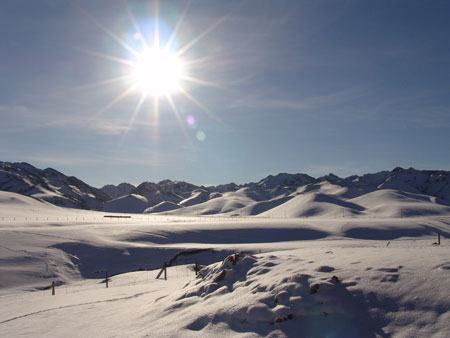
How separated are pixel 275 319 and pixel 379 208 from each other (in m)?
164

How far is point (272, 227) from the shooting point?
2894 inches

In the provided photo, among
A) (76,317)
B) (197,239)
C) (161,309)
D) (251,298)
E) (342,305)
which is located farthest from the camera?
(197,239)

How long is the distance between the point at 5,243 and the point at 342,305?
44.3 m

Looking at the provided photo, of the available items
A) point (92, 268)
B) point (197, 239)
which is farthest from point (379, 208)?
point (92, 268)

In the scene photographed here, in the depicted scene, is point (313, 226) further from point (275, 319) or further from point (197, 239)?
point (275, 319)

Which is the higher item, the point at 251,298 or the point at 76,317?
the point at 251,298

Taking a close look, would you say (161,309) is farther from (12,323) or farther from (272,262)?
(12,323)

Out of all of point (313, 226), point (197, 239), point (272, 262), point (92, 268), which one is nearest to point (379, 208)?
point (313, 226)

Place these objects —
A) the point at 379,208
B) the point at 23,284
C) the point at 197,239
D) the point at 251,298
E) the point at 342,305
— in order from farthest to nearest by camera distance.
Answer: the point at 379,208, the point at 197,239, the point at 23,284, the point at 251,298, the point at 342,305

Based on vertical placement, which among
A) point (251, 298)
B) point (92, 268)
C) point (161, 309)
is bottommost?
point (92, 268)

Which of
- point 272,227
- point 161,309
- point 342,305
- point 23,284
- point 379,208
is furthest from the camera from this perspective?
point 379,208

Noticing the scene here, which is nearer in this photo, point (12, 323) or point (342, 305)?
point (342, 305)

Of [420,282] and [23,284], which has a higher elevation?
[420,282]

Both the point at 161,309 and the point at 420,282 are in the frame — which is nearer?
the point at 420,282
